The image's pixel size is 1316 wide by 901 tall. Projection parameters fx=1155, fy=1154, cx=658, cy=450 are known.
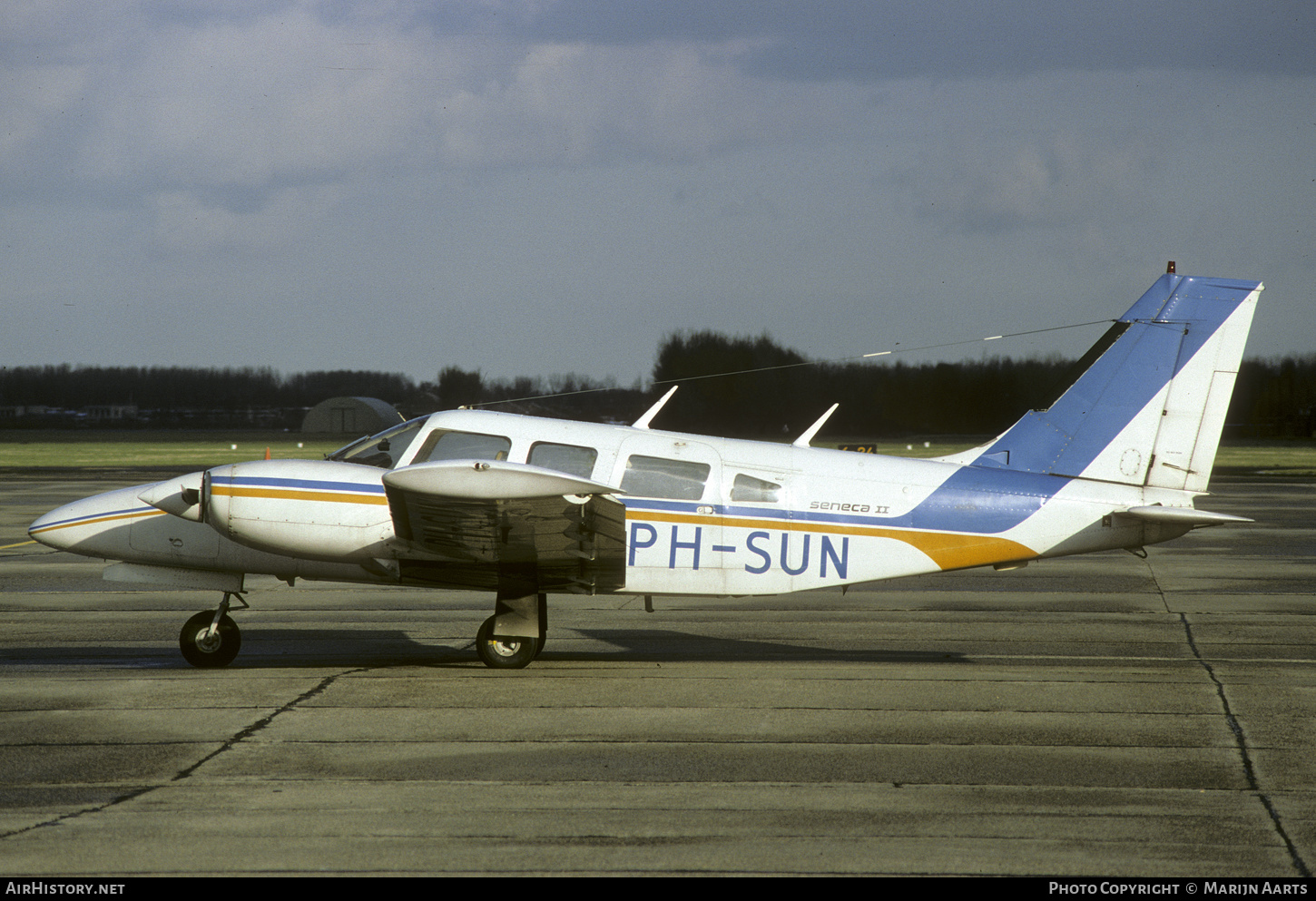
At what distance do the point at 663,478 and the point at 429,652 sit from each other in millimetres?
3170

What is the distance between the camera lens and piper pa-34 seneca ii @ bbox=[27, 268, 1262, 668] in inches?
396

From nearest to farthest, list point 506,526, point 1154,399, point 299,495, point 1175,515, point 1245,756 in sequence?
point 1245,756 < point 506,526 < point 299,495 < point 1175,515 < point 1154,399

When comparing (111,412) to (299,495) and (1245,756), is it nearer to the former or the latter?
(299,495)

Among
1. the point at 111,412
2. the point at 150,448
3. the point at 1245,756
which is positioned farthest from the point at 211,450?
the point at 111,412

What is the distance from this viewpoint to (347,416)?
8794cm

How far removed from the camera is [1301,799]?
675 cm

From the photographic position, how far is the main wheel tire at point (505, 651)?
34.5ft

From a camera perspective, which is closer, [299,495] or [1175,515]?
[299,495]

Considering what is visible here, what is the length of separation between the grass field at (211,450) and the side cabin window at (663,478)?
25580 millimetres

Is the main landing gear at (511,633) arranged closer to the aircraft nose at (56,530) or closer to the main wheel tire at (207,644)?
the main wheel tire at (207,644)

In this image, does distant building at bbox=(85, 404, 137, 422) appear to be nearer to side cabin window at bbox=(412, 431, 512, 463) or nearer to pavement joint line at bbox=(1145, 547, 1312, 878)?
side cabin window at bbox=(412, 431, 512, 463)

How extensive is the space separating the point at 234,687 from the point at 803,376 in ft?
153

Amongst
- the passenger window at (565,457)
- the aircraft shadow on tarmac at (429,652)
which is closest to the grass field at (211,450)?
the aircraft shadow on tarmac at (429,652)

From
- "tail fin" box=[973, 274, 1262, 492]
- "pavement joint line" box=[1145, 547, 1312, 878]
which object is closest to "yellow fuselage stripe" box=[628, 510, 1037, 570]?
"tail fin" box=[973, 274, 1262, 492]
